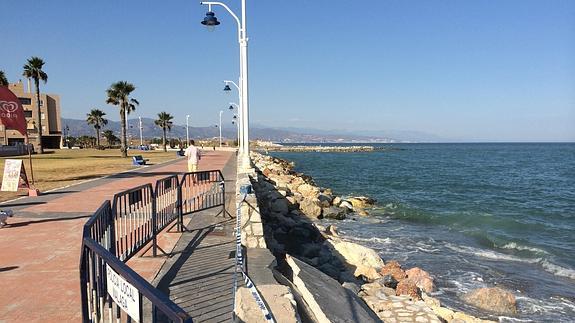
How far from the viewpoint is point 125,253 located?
606 cm

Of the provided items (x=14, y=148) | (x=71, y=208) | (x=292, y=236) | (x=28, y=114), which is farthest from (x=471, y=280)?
(x=28, y=114)

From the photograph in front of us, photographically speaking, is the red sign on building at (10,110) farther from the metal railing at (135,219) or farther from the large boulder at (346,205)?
the large boulder at (346,205)

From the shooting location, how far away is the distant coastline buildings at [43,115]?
2697 inches

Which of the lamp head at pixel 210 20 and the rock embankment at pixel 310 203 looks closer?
the lamp head at pixel 210 20

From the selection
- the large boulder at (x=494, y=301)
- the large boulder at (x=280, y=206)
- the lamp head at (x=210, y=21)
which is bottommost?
the large boulder at (x=494, y=301)

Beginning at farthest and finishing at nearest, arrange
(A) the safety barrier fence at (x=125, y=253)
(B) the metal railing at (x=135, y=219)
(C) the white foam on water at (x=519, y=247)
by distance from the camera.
Answer: 1. (C) the white foam on water at (x=519, y=247)
2. (B) the metal railing at (x=135, y=219)
3. (A) the safety barrier fence at (x=125, y=253)

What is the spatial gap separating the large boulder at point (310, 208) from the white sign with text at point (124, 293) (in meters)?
15.9

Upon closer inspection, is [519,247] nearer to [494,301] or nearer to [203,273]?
[494,301]

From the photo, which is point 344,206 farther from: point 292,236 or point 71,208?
point 71,208

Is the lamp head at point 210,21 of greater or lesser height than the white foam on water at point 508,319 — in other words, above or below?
above

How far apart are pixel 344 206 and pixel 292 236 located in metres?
8.77

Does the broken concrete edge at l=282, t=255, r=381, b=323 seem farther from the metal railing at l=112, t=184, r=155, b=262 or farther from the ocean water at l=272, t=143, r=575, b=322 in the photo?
the ocean water at l=272, t=143, r=575, b=322

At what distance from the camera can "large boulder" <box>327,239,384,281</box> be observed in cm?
1029

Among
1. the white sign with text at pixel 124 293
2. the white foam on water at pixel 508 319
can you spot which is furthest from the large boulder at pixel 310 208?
the white sign with text at pixel 124 293
